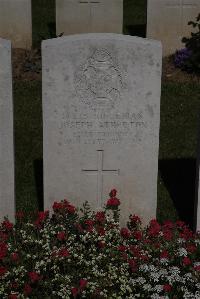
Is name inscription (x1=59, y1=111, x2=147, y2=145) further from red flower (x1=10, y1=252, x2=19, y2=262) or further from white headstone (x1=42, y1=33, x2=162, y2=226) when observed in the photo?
red flower (x1=10, y1=252, x2=19, y2=262)

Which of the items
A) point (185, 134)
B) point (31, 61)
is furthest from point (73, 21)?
point (185, 134)

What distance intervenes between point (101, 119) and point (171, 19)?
6.06 meters

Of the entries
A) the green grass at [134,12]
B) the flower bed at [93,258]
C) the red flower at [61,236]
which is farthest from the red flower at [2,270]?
the green grass at [134,12]

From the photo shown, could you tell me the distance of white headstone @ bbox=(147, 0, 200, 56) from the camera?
11.6 m

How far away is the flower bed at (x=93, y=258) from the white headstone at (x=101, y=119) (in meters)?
0.25

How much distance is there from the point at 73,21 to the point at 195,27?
225 centimetres

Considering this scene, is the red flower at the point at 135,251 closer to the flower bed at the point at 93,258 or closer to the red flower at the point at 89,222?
the flower bed at the point at 93,258

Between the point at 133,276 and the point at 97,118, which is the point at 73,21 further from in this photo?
the point at 133,276

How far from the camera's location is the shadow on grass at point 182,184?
23.4 ft

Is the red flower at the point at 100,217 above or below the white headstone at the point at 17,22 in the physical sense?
below

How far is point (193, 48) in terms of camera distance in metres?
11.5

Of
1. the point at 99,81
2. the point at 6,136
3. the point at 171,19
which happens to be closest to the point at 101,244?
the point at 6,136

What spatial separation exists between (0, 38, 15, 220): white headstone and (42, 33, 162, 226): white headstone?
0.33 meters

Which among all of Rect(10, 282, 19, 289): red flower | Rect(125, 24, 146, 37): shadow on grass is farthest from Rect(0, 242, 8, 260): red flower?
Rect(125, 24, 146, 37): shadow on grass
